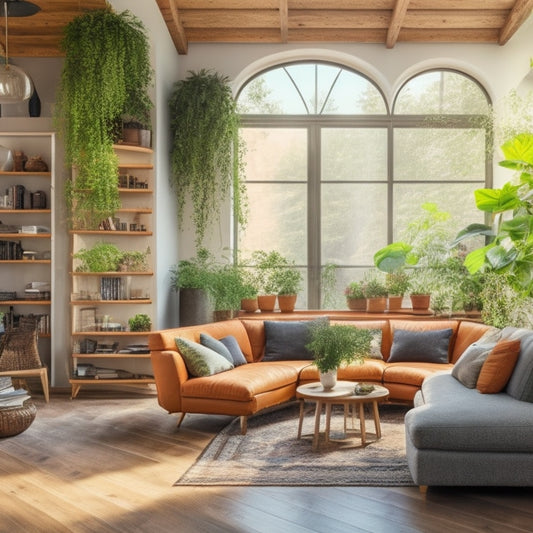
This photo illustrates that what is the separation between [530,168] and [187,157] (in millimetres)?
3481

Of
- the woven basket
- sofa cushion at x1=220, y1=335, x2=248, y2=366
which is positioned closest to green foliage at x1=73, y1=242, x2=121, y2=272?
sofa cushion at x1=220, y1=335, x2=248, y2=366

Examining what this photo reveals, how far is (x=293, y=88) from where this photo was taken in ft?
27.7

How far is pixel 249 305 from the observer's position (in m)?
7.86

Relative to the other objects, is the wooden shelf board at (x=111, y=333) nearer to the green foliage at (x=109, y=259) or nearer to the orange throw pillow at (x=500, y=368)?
the green foliage at (x=109, y=259)

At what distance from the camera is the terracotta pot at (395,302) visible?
7.75 metres

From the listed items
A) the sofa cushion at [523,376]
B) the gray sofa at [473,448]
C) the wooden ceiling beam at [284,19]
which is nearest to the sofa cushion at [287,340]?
the sofa cushion at [523,376]

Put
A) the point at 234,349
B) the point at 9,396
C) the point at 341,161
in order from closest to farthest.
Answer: the point at 9,396, the point at 234,349, the point at 341,161

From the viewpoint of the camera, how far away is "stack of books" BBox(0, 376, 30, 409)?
5504mm

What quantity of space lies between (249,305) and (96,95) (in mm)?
2687

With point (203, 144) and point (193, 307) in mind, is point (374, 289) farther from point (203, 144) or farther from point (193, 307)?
point (203, 144)

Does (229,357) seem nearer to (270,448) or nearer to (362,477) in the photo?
(270,448)

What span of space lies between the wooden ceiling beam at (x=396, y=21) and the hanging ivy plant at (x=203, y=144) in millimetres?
1879

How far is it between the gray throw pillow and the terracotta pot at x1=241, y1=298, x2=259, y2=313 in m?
2.94

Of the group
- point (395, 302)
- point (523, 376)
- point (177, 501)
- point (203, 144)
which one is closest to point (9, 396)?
point (177, 501)
